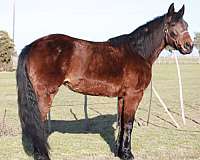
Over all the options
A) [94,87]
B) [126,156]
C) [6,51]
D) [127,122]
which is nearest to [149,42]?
[94,87]

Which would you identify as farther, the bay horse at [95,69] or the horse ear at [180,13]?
the horse ear at [180,13]

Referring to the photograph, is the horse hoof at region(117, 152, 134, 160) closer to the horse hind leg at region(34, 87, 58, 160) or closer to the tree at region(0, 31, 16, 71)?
the horse hind leg at region(34, 87, 58, 160)

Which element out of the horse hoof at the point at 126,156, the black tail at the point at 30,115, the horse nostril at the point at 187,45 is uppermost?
the horse nostril at the point at 187,45

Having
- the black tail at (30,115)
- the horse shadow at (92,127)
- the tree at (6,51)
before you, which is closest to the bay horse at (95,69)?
the black tail at (30,115)

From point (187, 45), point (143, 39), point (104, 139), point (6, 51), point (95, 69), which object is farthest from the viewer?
point (6, 51)

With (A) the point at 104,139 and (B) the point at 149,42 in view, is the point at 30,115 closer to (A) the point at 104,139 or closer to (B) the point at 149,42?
(B) the point at 149,42

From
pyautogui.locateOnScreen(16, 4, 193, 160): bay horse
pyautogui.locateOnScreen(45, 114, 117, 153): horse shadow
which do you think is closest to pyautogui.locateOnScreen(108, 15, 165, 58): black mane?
pyautogui.locateOnScreen(16, 4, 193, 160): bay horse

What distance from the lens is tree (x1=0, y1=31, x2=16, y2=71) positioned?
46534 millimetres

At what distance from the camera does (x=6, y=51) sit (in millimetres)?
46719

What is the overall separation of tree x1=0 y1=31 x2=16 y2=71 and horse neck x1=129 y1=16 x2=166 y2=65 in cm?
4110

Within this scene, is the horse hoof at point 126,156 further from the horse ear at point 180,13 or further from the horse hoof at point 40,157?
the horse ear at point 180,13

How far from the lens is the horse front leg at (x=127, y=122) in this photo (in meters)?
6.68

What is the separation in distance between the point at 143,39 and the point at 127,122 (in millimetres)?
1480

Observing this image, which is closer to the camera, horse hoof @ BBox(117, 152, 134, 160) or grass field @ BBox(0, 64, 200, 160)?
→ horse hoof @ BBox(117, 152, 134, 160)
